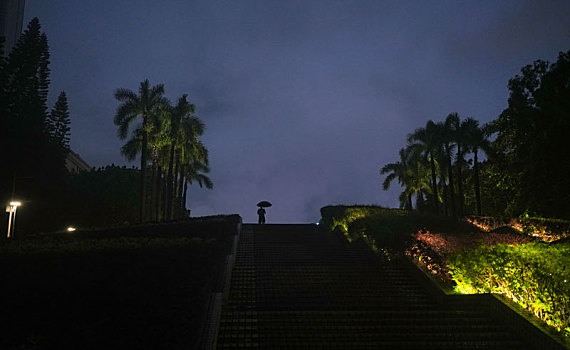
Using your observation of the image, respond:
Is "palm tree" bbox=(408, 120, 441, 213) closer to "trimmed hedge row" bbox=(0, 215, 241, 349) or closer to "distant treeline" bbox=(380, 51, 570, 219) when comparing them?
"distant treeline" bbox=(380, 51, 570, 219)

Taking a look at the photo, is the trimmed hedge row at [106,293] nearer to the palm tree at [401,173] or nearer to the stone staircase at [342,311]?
the stone staircase at [342,311]

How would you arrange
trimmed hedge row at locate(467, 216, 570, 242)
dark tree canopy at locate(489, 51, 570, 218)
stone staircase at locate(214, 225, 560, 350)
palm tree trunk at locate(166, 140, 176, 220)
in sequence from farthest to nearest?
palm tree trunk at locate(166, 140, 176, 220) → trimmed hedge row at locate(467, 216, 570, 242) → dark tree canopy at locate(489, 51, 570, 218) → stone staircase at locate(214, 225, 560, 350)

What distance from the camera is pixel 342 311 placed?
11.4 m

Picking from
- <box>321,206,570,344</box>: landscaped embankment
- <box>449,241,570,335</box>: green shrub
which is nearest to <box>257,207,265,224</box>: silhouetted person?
<box>321,206,570,344</box>: landscaped embankment

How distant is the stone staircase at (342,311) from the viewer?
32.6 ft

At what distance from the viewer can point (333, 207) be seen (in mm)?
29953

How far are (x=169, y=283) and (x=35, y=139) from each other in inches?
1336

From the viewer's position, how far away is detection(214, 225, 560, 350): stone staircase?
9938 millimetres

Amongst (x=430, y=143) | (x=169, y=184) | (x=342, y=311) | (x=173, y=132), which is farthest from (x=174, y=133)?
(x=342, y=311)

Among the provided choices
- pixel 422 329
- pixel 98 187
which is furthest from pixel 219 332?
pixel 98 187

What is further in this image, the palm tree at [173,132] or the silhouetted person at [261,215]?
the palm tree at [173,132]

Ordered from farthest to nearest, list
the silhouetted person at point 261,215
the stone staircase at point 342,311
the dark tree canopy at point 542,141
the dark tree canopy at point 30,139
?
the dark tree canopy at point 30,139 → the silhouetted person at point 261,215 → the dark tree canopy at point 542,141 → the stone staircase at point 342,311

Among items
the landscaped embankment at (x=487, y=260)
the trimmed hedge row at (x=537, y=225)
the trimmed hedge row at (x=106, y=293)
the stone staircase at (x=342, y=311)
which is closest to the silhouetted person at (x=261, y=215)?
the landscaped embankment at (x=487, y=260)

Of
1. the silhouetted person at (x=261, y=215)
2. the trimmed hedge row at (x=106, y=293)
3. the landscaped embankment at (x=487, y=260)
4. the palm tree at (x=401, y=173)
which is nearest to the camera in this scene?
the trimmed hedge row at (x=106, y=293)
